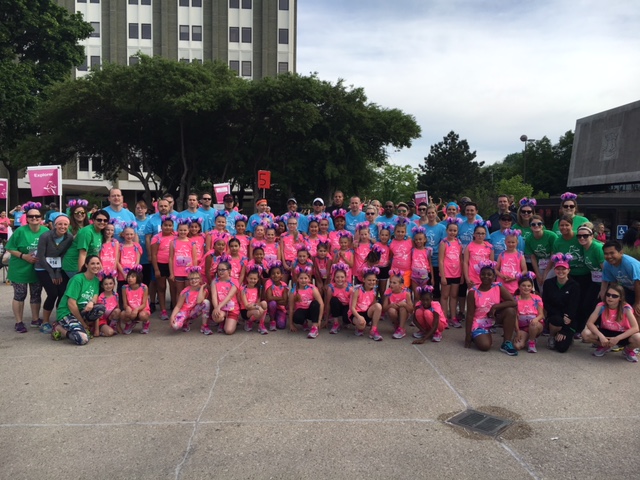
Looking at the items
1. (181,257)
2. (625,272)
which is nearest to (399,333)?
(625,272)

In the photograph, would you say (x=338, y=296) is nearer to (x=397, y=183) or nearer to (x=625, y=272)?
(x=625, y=272)

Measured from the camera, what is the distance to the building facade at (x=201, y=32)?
51.4 metres

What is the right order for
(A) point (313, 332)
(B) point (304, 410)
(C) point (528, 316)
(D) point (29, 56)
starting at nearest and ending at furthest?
(B) point (304, 410), (C) point (528, 316), (A) point (313, 332), (D) point (29, 56)

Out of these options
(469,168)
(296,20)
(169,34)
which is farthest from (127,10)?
(469,168)

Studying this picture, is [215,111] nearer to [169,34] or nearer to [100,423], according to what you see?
[100,423]

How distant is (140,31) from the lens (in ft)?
170

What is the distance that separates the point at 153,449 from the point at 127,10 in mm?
57155

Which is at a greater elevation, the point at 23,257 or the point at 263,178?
the point at 263,178

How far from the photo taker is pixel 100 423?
407 centimetres

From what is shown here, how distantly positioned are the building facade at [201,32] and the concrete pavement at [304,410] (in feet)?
163

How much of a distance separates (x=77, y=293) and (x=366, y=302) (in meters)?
3.85

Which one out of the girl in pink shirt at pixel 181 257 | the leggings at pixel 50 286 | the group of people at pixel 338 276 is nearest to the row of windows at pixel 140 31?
the group of people at pixel 338 276

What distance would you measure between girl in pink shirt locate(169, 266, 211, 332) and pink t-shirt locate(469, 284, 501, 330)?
362 centimetres

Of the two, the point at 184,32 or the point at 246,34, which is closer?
the point at 184,32
